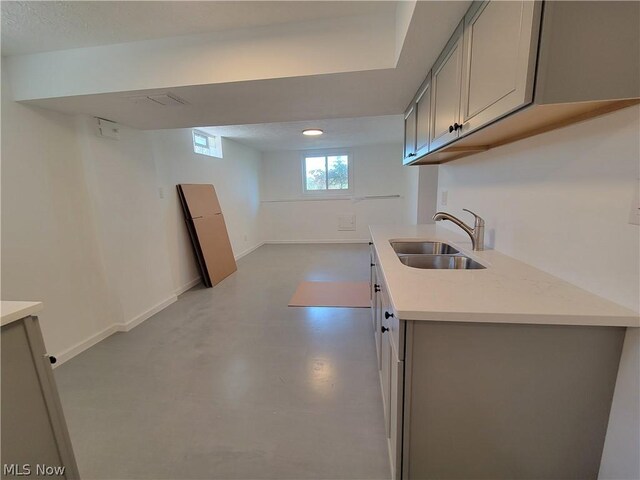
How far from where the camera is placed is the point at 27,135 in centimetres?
197

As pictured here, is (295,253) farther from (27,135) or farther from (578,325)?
(578,325)

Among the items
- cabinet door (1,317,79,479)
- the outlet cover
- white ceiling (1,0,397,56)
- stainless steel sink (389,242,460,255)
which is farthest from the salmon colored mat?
the outlet cover

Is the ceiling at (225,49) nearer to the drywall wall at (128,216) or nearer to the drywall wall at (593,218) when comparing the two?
the drywall wall at (128,216)

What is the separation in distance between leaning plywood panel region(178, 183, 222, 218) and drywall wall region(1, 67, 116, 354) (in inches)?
52.9

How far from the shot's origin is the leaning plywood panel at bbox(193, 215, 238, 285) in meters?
3.90

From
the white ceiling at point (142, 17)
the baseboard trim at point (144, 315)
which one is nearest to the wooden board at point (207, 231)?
the baseboard trim at point (144, 315)

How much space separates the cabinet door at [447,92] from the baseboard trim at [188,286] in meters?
3.43

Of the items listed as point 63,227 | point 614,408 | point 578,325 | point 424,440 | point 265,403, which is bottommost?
point 265,403

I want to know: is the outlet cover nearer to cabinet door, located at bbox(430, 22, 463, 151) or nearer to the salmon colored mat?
the salmon colored mat

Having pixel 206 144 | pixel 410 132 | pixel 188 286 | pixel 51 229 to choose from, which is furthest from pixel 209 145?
pixel 410 132

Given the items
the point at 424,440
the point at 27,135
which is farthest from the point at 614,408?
the point at 27,135

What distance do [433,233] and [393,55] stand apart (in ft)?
4.56

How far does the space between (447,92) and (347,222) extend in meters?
5.16

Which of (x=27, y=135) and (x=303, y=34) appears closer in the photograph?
(x=303, y=34)
